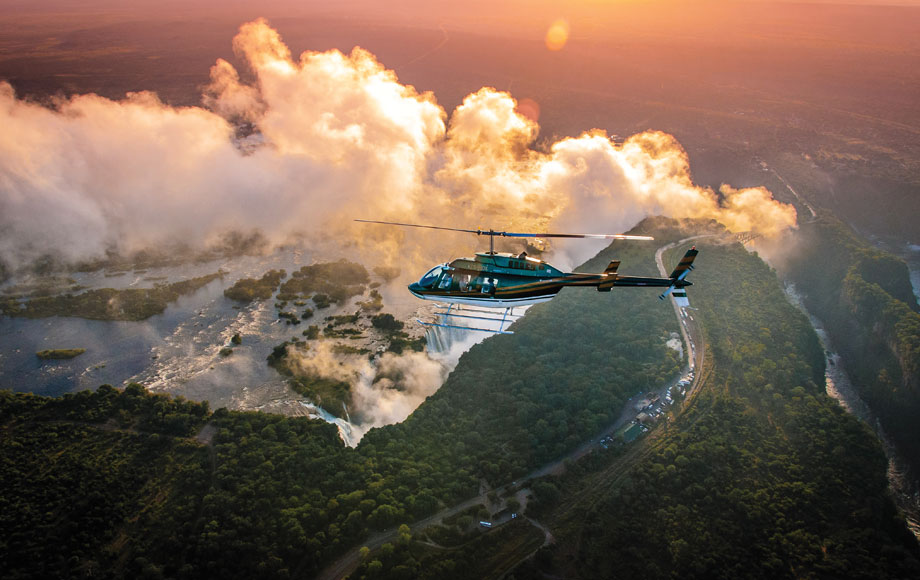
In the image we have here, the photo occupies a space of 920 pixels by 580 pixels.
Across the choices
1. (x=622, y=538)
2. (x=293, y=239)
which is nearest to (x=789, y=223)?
(x=622, y=538)

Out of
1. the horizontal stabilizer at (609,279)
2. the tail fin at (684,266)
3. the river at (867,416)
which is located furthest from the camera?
the river at (867,416)

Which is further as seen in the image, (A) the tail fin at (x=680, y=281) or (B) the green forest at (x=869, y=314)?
(B) the green forest at (x=869, y=314)

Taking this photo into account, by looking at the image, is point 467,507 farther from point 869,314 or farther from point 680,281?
point 869,314

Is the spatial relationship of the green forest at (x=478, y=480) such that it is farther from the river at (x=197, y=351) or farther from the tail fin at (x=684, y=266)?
the tail fin at (x=684, y=266)

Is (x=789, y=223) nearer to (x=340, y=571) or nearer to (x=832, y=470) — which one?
(x=832, y=470)

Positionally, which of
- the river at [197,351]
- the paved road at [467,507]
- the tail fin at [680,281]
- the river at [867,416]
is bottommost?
the river at [867,416]

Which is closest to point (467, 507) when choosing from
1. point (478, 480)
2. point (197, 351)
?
point (478, 480)

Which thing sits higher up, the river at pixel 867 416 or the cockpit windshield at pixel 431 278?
the cockpit windshield at pixel 431 278

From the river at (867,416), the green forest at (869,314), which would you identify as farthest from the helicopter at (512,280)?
the green forest at (869,314)
